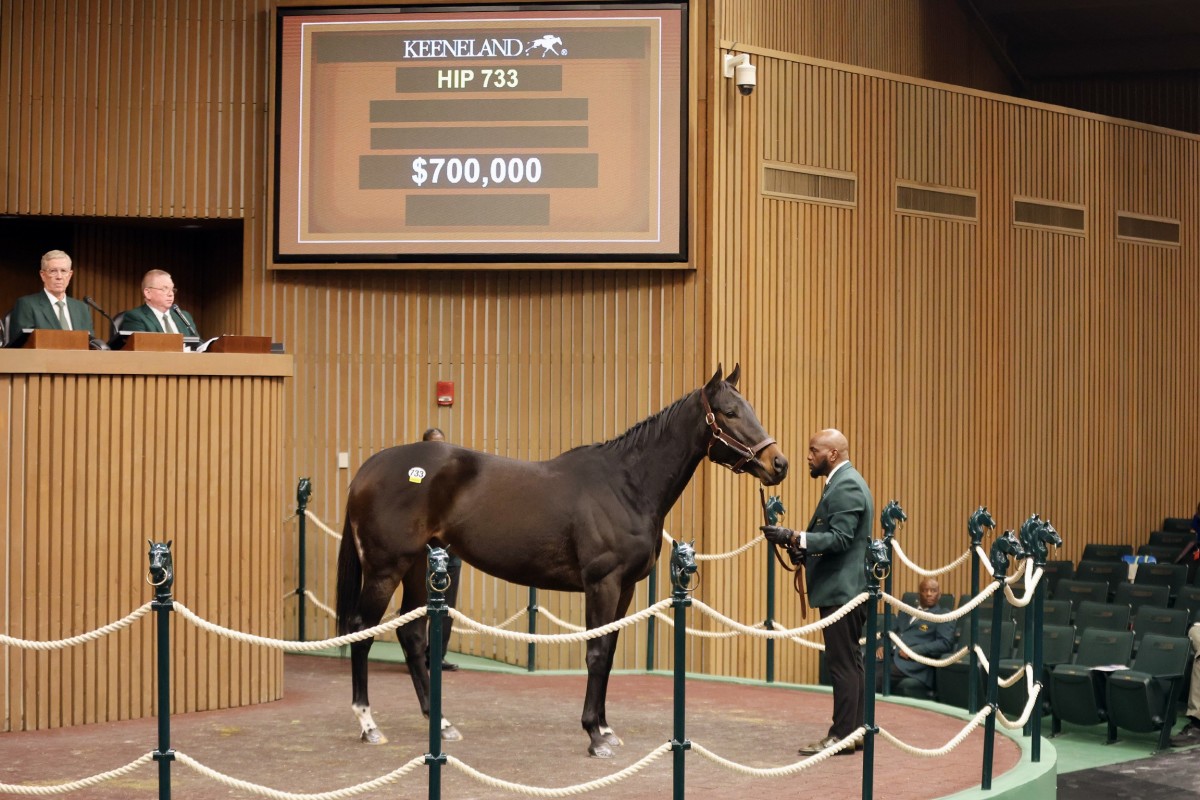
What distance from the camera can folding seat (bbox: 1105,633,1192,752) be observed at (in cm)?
944

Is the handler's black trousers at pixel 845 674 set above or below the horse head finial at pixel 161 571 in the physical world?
below

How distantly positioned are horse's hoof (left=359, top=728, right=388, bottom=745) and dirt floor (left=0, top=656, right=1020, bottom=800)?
2.0 inches

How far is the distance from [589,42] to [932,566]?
5514mm

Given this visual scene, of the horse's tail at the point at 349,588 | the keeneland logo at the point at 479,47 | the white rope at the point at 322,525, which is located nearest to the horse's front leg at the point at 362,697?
the horse's tail at the point at 349,588

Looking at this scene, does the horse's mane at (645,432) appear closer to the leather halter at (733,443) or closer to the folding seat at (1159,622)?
the leather halter at (733,443)

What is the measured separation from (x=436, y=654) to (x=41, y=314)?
3700 mm

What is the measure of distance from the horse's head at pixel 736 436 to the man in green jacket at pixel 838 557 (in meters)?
0.25

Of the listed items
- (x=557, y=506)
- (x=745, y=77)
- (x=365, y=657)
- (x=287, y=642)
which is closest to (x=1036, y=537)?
(x=557, y=506)

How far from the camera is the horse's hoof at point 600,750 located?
670cm

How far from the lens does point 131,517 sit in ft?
25.2

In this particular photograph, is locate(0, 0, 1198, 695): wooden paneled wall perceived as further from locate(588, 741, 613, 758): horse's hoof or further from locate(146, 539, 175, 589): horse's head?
locate(146, 539, 175, 589): horse's head

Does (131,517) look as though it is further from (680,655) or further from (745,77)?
(745,77)

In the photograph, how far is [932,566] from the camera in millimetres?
12883

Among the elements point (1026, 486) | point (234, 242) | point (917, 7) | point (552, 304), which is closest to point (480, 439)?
point (552, 304)
